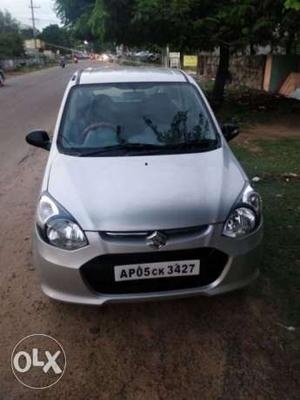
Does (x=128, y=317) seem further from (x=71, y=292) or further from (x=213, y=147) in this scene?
(x=213, y=147)

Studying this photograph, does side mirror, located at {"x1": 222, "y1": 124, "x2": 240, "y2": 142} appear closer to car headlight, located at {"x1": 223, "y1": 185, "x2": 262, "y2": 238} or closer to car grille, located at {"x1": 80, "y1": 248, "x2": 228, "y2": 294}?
car headlight, located at {"x1": 223, "y1": 185, "x2": 262, "y2": 238}

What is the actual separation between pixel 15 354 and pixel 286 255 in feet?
8.32

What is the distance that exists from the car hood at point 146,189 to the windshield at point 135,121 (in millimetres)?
213

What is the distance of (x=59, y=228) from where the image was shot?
10.3ft

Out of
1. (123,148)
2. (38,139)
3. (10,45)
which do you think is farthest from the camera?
(10,45)

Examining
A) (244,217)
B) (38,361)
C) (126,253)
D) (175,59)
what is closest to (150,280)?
(126,253)

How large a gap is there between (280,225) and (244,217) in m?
1.92

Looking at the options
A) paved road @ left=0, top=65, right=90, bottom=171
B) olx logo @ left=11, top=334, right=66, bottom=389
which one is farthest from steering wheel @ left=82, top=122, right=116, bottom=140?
paved road @ left=0, top=65, right=90, bottom=171

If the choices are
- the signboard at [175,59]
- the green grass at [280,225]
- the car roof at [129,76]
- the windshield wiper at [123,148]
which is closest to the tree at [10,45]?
the signboard at [175,59]

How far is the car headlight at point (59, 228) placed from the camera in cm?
306

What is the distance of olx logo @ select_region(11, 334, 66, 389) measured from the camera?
290 centimetres

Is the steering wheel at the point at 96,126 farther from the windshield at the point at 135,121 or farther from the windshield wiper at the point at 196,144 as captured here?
the windshield wiper at the point at 196,144

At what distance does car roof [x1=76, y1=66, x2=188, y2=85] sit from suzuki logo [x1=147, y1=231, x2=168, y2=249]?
2172 mm

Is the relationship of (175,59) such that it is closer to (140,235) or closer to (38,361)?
(140,235)
